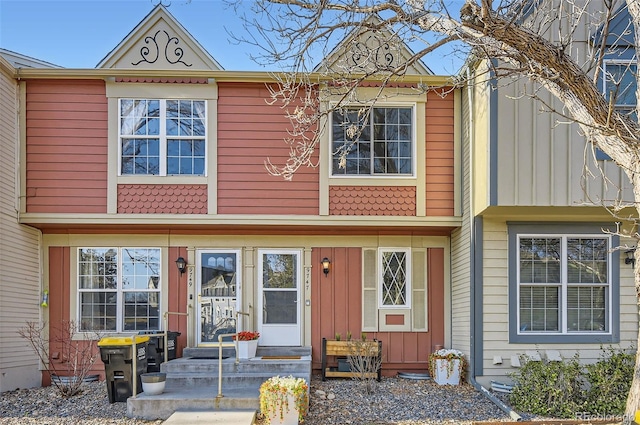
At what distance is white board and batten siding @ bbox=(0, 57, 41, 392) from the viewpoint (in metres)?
8.22

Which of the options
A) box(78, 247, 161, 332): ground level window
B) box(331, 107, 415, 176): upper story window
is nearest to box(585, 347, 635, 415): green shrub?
box(331, 107, 415, 176): upper story window

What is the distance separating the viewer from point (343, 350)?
29.1ft

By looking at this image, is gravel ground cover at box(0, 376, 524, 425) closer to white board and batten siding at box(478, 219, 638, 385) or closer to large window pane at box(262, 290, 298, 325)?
white board and batten siding at box(478, 219, 638, 385)

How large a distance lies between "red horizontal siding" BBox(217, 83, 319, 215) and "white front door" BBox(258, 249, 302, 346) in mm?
1084

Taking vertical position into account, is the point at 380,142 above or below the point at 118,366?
above

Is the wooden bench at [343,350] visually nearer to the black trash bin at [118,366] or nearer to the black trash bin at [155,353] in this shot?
the black trash bin at [155,353]

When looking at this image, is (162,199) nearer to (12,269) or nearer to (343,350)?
(12,269)

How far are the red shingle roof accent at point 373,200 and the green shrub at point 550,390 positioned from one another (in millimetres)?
3148

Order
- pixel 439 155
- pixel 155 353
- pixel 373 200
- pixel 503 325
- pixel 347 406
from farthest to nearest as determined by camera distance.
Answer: pixel 439 155
pixel 373 200
pixel 155 353
pixel 503 325
pixel 347 406

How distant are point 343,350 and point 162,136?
4.83m

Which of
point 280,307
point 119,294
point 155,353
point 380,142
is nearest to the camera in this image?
point 155,353

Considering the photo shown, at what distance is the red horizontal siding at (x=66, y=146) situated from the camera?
8.73 m

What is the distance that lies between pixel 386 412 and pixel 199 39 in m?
6.91

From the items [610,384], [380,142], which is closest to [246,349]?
[380,142]
